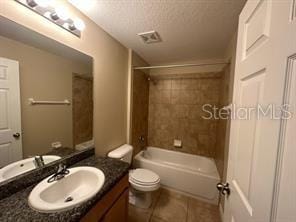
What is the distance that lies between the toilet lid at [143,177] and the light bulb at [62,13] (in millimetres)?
1886

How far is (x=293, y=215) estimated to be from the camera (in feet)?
1.29

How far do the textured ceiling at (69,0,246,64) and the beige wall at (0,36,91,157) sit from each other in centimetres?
57

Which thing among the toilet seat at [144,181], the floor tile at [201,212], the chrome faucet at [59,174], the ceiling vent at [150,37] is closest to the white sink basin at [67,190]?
the chrome faucet at [59,174]

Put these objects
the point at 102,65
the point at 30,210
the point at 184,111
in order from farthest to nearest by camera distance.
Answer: the point at 184,111 < the point at 102,65 < the point at 30,210

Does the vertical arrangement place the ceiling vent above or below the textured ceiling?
below

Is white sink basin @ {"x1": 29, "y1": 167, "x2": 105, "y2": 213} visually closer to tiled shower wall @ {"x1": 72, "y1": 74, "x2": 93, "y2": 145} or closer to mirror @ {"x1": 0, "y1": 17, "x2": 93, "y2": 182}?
mirror @ {"x1": 0, "y1": 17, "x2": 93, "y2": 182}

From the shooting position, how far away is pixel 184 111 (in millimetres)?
2746

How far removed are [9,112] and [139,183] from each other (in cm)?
150

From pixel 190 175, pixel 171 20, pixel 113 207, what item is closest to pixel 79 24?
pixel 171 20

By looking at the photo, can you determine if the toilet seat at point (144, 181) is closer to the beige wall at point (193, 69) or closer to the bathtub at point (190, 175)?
the bathtub at point (190, 175)

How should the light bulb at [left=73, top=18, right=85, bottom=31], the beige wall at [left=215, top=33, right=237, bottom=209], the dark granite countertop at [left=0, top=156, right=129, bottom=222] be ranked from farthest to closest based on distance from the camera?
the beige wall at [left=215, top=33, right=237, bottom=209] → the light bulb at [left=73, top=18, right=85, bottom=31] → the dark granite countertop at [left=0, top=156, right=129, bottom=222]

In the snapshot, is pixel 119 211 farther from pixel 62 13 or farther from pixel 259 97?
pixel 62 13

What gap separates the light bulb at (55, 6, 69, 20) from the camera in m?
1.09

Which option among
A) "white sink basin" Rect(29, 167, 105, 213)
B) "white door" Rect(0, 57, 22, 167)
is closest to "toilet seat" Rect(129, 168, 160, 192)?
"white sink basin" Rect(29, 167, 105, 213)
